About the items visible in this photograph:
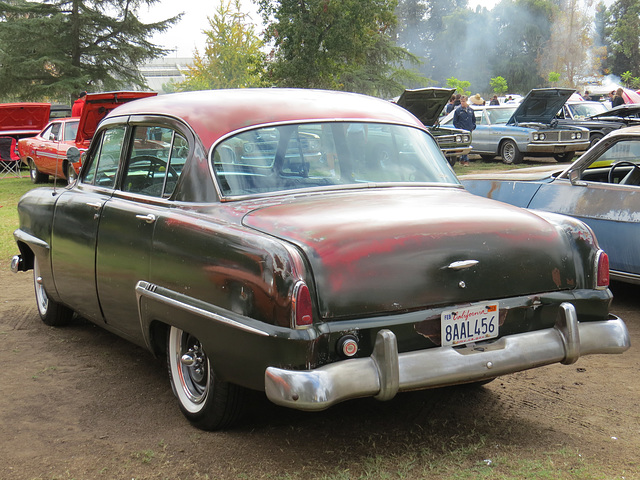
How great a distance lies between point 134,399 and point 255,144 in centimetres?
161

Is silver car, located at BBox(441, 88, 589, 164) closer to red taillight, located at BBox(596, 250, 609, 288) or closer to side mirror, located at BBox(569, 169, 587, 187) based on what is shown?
side mirror, located at BBox(569, 169, 587, 187)

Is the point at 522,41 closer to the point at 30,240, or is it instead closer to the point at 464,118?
the point at 464,118

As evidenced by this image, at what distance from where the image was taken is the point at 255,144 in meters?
3.96

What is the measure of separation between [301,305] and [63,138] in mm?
14132

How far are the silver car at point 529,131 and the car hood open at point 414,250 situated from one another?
1493 centimetres

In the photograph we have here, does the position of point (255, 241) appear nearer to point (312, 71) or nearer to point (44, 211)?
point (44, 211)

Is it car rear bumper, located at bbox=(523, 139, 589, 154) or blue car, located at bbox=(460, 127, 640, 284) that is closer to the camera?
blue car, located at bbox=(460, 127, 640, 284)

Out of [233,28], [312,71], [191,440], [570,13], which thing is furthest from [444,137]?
[570,13]

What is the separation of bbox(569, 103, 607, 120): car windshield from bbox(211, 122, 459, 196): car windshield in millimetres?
17471

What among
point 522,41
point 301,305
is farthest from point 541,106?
point 522,41

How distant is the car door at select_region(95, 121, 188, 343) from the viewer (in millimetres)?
4043

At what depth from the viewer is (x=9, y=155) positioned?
2070 centimetres

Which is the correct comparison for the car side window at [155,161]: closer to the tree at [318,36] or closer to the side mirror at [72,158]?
the side mirror at [72,158]

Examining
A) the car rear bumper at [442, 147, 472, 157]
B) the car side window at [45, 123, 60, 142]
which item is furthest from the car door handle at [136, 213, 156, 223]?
the car rear bumper at [442, 147, 472, 157]
